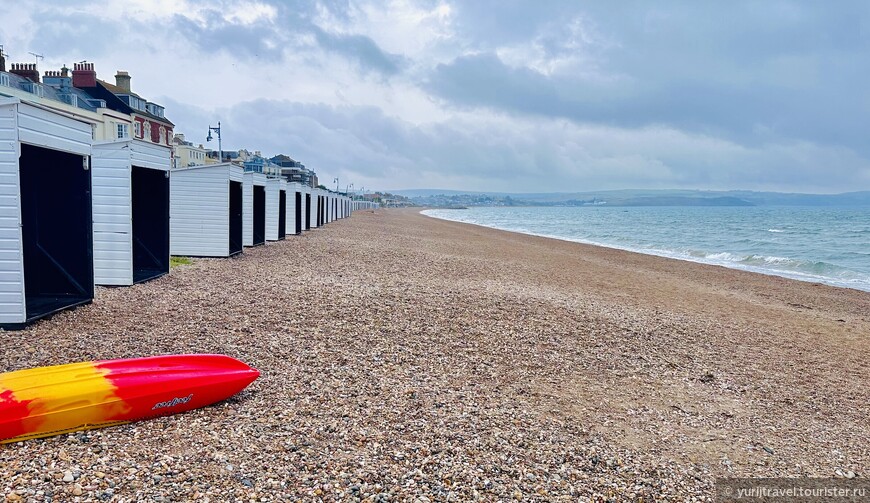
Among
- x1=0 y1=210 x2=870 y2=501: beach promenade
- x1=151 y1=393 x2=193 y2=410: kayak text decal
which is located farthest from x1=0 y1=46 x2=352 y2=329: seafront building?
x1=151 y1=393 x2=193 y2=410: kayak text decal

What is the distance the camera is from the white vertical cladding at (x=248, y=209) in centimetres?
1717

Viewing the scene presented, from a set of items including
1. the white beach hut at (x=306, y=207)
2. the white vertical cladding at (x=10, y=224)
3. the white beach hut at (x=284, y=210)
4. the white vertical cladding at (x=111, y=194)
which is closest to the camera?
the white vertical cladding at (x=10, y=224)

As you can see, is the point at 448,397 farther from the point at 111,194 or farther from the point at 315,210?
the point at 315,210

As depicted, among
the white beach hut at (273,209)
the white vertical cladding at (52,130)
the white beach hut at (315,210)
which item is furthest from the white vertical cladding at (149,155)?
the white beach hut at (315,210)

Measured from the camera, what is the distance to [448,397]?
5441 millimetres

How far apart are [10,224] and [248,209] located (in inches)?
447

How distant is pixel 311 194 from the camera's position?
1275 inches

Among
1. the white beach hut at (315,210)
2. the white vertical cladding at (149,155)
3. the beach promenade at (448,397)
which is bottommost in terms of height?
the beach promenade at (448,397)

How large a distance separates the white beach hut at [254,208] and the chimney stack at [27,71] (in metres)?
30.5

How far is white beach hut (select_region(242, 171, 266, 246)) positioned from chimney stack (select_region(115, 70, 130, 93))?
39.9 metres

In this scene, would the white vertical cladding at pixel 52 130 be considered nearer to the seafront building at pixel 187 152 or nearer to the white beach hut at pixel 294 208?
the white beach hut at pixel 294 208

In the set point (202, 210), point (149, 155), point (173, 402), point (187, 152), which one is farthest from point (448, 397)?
point (187, 152)

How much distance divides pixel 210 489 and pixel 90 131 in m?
6.28

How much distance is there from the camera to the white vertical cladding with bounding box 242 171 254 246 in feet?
56.3
